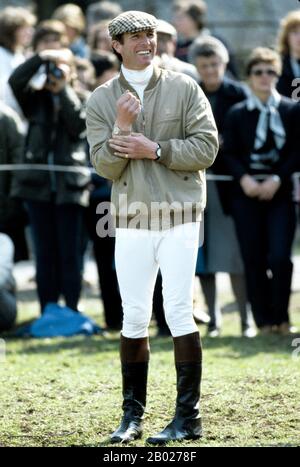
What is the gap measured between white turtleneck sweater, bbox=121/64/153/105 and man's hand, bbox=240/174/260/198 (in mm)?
3264

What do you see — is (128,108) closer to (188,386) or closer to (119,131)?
(119,131)

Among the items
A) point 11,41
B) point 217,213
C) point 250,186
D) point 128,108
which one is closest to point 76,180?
point 217,213

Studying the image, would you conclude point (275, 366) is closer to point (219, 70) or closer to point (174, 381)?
point (174, 381)

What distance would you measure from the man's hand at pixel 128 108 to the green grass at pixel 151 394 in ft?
5.75

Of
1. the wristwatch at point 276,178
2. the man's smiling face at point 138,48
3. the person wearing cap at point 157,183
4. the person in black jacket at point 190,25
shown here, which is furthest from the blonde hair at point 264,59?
the man's smiling face at point 138,48

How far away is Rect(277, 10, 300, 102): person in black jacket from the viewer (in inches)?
428

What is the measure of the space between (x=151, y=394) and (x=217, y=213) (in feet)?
10.7

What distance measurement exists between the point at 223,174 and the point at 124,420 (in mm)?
4042

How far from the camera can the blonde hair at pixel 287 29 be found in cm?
1106

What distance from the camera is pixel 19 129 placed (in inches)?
411

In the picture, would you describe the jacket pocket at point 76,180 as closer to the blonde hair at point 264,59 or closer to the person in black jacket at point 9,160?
the person in black jacket at point 9,160

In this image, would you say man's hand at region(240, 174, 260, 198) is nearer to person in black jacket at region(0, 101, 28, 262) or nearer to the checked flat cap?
person in black jacket at region(0, 101, 28, 262)

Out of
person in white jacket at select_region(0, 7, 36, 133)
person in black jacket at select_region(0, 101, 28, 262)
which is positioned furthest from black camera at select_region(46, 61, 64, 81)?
person in white jacket at select_region(0, 7, 36, 133)
